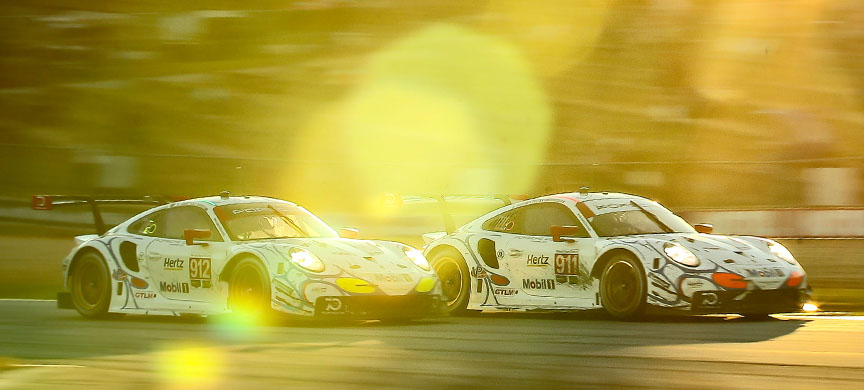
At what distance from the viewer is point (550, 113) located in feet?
115

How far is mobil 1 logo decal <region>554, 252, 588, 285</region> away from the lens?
11.2 metres

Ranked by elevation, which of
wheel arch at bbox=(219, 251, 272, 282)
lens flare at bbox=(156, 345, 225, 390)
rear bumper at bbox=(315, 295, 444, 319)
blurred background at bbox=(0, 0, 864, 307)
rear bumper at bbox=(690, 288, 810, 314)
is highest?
blurred background at bbox=(0, 0, 864, 307)

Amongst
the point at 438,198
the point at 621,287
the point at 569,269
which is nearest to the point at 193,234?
the point at 438,198

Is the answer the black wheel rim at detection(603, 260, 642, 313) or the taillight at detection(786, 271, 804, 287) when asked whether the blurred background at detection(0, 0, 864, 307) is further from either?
the black wheel rim at detection(603, 260, 642, 313)

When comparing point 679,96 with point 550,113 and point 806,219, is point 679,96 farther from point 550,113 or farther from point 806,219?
point 806,219

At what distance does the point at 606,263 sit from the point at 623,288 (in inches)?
11.2

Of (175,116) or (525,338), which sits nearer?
(525,338)

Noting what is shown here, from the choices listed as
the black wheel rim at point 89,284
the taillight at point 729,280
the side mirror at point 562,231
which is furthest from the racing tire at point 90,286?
the taillight at point 729,280

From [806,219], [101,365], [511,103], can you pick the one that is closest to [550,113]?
[511,103]

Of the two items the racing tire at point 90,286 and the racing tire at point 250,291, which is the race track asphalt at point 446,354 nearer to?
the racing tire at point 250,291

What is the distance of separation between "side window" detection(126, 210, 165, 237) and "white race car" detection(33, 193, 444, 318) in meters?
0.01

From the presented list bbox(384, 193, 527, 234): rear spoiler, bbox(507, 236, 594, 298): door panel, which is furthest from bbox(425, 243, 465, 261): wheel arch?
bbox(507, 236, 594, 298): door panel

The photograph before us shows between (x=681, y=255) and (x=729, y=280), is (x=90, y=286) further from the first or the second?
(x=729, y=280)

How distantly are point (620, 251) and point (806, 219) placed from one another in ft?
21.5
